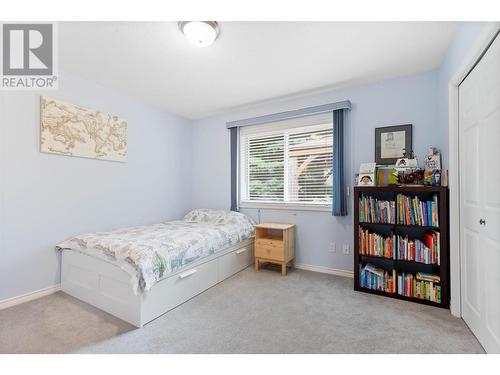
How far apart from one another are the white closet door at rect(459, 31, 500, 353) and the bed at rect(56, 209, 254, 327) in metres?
2.22

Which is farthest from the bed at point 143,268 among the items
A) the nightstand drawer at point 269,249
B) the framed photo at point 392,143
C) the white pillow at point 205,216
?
the framed photo at point 392,143

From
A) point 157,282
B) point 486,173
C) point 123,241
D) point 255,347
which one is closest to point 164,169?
point 123,241

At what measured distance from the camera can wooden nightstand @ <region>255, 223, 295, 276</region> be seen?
294 cm

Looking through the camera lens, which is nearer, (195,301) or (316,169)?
(195,301)

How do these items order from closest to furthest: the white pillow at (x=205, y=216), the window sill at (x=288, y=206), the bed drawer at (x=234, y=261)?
1. the bed drawer at (x=234, y=261)
2. the window sill at (x=288, y=206)
3. the white pillow at (x=205, y=216)

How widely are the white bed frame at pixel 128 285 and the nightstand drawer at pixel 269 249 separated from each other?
512 millimetres

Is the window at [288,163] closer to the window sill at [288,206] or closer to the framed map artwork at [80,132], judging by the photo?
the window sill at [288,206]

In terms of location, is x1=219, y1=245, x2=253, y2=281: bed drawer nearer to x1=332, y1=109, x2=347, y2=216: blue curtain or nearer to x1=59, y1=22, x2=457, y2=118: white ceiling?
x1=332, y1=109, x2=347, y2=216: blue curtain

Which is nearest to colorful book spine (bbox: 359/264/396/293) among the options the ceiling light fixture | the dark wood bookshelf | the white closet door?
the dark wood bookshelf

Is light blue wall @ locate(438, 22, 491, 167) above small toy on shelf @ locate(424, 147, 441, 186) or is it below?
above

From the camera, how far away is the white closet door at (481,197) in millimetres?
1394

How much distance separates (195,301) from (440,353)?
6.22ft
